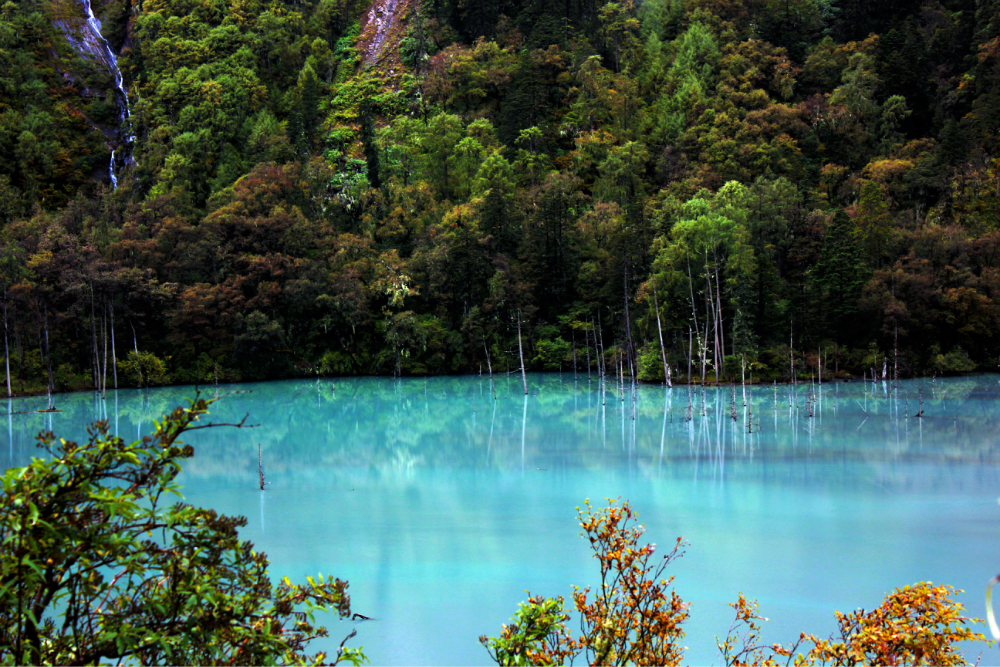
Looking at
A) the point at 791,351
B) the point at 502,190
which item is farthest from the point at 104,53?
the point at 791,351

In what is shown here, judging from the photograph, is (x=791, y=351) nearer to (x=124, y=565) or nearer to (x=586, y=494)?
(x=586, y=494)

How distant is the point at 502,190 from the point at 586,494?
28422 mm

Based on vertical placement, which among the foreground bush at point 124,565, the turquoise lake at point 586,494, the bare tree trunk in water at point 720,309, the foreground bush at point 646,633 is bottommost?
the turquoise lake at point 586,494

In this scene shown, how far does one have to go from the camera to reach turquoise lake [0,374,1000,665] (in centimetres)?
1014

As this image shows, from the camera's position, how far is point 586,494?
51.6 ft

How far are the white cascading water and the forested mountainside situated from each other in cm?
52

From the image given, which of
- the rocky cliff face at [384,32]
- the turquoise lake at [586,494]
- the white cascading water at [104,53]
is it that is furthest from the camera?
the rocky cliff face at [384,32]

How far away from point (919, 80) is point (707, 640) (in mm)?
51400

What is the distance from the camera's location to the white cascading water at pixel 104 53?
53.5m

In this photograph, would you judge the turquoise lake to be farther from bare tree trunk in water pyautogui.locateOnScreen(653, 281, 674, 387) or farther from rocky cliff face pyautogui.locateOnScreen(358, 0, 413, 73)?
rocky cliff face pyautogui.locateOnScreen(358, 0, 413, 73)

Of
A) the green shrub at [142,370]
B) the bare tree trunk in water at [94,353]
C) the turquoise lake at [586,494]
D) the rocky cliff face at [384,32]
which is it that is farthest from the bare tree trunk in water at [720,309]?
the rocky cliff face at [384,32]

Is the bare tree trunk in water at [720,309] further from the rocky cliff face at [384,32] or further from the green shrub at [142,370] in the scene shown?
the rocky cliff face at [384,32]

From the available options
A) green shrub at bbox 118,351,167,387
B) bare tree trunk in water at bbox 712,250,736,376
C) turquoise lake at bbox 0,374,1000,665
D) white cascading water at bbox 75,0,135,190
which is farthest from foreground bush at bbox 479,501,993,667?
white cascading water at bbox 75,0,135,190

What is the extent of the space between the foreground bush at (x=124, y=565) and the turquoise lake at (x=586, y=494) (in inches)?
185
